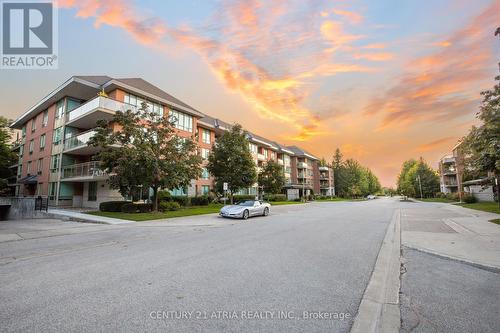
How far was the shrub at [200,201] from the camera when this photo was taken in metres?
31.8

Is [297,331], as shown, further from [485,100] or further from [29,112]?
[29,112]

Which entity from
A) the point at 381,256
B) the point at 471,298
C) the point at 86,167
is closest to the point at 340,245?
the point at 381,256

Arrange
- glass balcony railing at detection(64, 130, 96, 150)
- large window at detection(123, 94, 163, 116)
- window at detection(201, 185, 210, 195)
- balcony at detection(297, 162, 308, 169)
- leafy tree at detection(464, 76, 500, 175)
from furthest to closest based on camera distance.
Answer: balcony at detection(297, 162, 308, 169)
window at detection(201, 185, 210, 195)
large window at detection(123, 94, 163, 116)
glass balcony railing at detection(64, 130, 96, 150)
leafy tree at detection(464, 76, 500, 175)

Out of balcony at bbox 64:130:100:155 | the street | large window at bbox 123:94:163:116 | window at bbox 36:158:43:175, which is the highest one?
large window at bbox 123:94:163:116

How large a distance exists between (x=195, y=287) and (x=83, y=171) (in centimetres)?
2646

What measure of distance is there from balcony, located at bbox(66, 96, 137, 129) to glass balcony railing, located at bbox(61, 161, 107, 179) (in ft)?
15.5

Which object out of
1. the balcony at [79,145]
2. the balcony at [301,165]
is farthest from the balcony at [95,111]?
the balcony at [301,165]

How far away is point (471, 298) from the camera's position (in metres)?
4.20

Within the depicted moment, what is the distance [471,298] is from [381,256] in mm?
2937

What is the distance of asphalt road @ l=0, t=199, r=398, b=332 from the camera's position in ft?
10.9

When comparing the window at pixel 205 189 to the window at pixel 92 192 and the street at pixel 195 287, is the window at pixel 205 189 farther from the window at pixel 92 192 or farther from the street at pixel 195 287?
the street at pixel 195 287

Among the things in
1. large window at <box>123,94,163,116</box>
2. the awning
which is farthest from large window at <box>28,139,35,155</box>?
large window at <box>123,94,163,116</box>

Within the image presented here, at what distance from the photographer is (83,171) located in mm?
25844

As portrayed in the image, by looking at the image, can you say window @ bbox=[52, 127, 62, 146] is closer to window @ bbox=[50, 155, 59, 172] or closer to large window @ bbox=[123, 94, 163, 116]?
window @ bbox=[50, 155, 59, 172]
